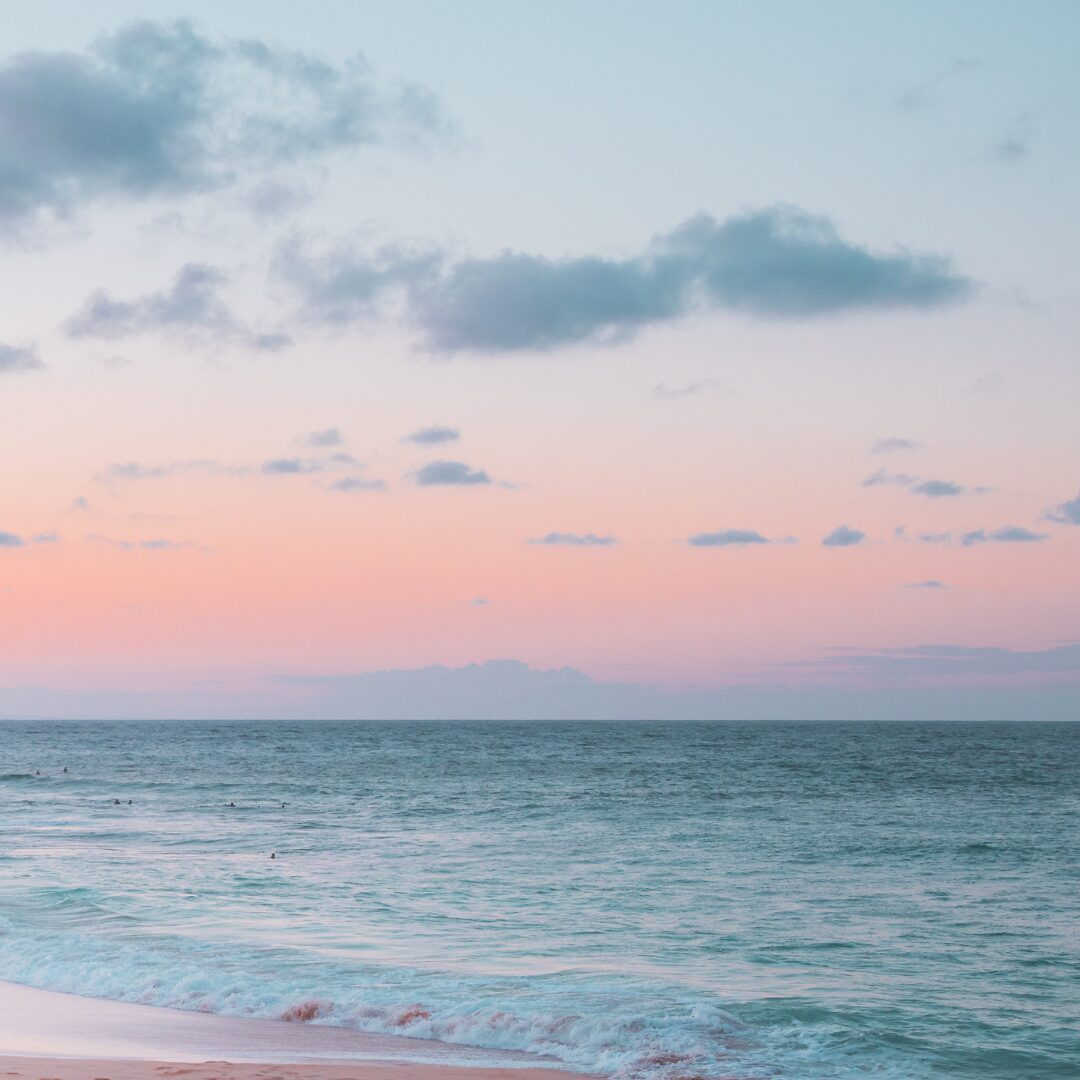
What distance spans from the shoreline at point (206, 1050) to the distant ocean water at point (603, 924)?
0.70 m

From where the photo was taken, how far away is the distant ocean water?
1959 cm

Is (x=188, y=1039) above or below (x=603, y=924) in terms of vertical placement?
above

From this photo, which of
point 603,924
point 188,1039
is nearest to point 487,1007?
point 188,1039

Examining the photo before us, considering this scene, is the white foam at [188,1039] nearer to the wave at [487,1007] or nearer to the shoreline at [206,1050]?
the shoreline at [206,1050]

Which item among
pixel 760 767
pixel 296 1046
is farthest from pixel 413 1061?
pixel 760 767

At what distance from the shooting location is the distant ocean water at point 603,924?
64.3ft

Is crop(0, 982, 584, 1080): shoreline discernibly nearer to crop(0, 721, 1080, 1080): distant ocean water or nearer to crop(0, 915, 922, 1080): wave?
crop(0, 915, 922, 1080): wave

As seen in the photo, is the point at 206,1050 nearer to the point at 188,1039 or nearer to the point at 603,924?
the point at 188,1039

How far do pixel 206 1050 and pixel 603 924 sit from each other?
11.9m

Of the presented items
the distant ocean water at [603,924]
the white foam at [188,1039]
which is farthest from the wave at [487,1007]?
the white foam at [188,1039]

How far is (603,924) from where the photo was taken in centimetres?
2780

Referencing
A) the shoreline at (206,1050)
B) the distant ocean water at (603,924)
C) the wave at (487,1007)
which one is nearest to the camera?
the shoreline at (206,1050)

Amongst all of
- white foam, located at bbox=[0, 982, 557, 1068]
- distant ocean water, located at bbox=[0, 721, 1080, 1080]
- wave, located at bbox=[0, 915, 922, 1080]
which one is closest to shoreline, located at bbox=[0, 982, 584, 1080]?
white foam, located at bbox=[0, 982, 557, 1068]

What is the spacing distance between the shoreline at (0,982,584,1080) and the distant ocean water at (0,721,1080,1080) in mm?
705
